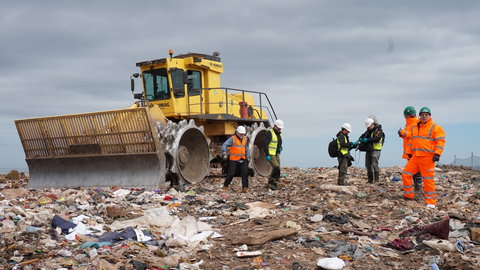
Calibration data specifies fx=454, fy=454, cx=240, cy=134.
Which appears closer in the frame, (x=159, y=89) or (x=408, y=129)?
(x=408, y=129)

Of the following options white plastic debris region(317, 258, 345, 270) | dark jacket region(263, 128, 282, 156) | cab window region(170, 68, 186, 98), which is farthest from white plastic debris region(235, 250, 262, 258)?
cab window region(170, 68, 186, 98)

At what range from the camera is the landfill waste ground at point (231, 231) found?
4.85 metres

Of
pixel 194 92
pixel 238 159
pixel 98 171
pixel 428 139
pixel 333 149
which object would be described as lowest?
pixel 98 171

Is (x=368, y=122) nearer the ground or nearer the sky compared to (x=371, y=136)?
nearer the sky

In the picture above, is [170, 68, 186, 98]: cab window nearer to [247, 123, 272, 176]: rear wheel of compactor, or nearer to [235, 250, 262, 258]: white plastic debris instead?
[247, 123, 272, 176]: rear wheel of compactor

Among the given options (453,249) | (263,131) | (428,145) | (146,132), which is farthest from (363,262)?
(263,131)

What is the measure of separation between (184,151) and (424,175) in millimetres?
4995

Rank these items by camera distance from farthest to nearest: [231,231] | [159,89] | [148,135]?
[159,89]
[148,135]
[231,231]

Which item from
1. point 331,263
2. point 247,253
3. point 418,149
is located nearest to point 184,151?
point 418,149

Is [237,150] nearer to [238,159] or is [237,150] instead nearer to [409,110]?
[238,159]

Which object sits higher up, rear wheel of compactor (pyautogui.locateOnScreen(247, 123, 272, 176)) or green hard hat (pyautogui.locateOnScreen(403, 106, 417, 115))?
green hard hat (pyautogui.locateOnScreen(403, 106, 417, 115))

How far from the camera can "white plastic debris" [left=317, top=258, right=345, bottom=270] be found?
15.0 feet

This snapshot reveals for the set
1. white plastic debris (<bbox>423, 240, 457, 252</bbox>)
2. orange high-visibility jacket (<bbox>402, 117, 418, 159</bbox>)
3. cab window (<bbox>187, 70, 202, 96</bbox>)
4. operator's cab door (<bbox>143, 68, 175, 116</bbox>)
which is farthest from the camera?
cab window (<bbox>187, 70, 202, 96</bbox>)

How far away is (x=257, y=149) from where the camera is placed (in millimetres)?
12945
